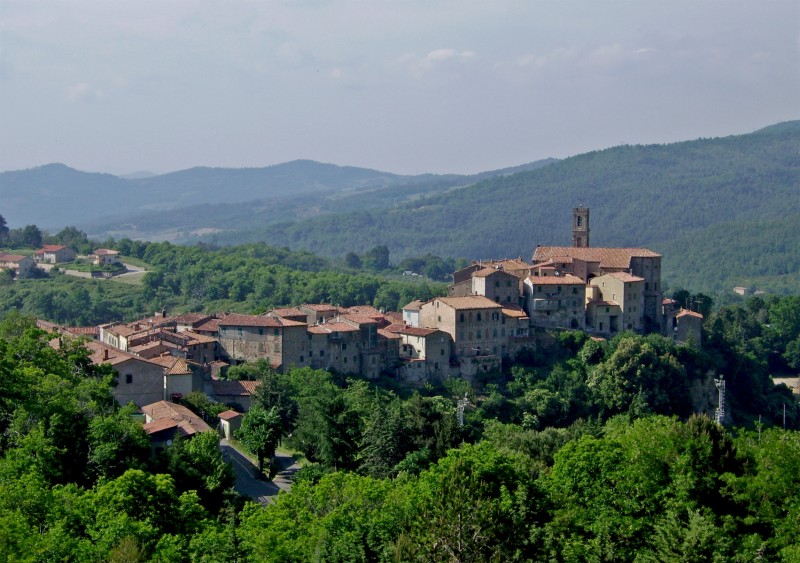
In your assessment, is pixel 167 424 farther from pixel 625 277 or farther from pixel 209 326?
pixel 625 277

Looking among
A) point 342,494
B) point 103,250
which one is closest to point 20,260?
point 103,250

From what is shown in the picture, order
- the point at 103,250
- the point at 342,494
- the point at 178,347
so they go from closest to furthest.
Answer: the point at 342,494 → the point at 178,347 → the point at 103,250

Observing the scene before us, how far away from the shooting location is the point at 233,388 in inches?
2275

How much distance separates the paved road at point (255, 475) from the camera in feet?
150

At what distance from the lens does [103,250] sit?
4749 inches

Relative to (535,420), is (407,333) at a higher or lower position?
higher

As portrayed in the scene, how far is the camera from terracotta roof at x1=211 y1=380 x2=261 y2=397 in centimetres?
5722

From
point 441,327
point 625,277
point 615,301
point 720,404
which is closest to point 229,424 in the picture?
point 441,327

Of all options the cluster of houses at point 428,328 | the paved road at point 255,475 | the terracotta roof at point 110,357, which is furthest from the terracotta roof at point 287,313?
the paved road at point 255,475

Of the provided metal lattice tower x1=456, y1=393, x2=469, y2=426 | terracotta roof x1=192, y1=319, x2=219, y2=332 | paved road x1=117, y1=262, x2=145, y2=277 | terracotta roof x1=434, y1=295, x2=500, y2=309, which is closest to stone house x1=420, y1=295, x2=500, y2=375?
terracotta roof x1=434, y1=295, x2=500, y2=309

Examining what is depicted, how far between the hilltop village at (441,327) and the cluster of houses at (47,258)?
4201 cm

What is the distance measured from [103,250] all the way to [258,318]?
193 ft

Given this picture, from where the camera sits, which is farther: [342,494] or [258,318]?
[258,318]

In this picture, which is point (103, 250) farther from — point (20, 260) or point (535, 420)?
point (535, 420)
